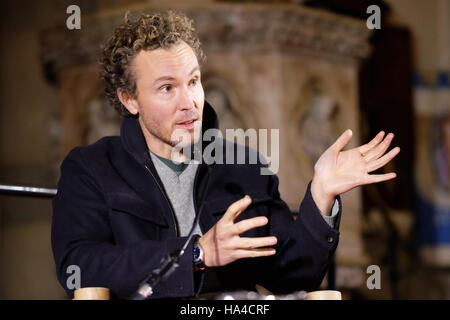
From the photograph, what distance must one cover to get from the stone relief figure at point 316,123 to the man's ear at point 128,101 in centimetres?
231

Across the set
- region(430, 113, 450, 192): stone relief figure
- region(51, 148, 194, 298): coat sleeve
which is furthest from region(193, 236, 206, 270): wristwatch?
region(430, 113, 450, 192): stone relief figure

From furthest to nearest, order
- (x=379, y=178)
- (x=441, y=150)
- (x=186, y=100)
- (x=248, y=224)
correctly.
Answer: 1. (x=441, y=150)
2. (x=186, y=100)
3. (x=379, y=178)
4. (x=248, y=224)

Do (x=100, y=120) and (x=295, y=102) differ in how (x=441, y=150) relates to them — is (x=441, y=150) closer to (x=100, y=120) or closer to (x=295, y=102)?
(x=295, y=102)

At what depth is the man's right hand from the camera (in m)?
1.33

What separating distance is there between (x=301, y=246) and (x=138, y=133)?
0.53 metres

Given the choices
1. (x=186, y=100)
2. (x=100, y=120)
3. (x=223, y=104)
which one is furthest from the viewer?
(x=100, y=120)

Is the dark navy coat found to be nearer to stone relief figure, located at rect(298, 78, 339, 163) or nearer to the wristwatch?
the wristwatch

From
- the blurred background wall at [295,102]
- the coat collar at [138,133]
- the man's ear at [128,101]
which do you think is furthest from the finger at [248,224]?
the blurred background wall at [295,102]

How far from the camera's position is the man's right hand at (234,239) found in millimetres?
1334

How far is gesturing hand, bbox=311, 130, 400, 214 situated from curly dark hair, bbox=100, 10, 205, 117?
0.48 metres

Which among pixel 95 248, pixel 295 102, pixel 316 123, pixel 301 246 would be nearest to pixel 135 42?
pixel 95 248

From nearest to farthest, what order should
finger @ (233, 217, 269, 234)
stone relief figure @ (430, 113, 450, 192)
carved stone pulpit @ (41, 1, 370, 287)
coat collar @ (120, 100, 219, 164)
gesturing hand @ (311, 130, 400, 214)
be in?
finger @ (233, 217, 269, 234), gesturing hand @ (311, 130, 400, 214), coat collar @ (120, 100, 219, 164), carved stone pulpit @ (41, 1, 370, 287), stone relief figure @ (430, 113, 450, 192)

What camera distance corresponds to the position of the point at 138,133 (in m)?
1.86
